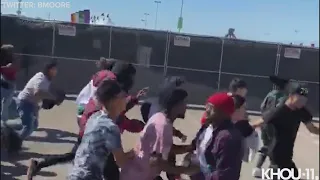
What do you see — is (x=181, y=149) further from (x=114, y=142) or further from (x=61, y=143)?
(x=61, y=143)

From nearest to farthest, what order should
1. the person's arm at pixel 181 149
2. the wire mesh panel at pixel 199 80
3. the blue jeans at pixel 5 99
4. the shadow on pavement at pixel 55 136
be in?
the person's arm at pixel 181 149 → the blue jeans at pixel 5 99 → the shadow on pavement at pixel 55 136 → the wire mesh panel at pixel 199 80

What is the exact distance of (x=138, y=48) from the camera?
49.9ft

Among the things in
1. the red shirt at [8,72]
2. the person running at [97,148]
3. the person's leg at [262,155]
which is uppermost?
the red shirt at [8,72]

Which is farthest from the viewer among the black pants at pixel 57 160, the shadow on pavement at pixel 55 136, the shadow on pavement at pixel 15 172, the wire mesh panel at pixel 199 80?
the wire mesh panel at pixel 199 80

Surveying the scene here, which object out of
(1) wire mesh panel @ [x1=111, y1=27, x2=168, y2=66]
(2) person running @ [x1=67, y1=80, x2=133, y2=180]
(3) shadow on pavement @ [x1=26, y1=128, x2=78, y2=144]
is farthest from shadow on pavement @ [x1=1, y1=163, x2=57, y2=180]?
(1) wire mesh panel @ [x1=111, y1=27, x2=168, y2=66]

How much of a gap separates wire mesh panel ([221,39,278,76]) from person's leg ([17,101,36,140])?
8.72m

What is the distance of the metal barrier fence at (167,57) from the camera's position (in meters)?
14.7

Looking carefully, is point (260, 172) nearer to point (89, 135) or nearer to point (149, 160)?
point (149, 160)

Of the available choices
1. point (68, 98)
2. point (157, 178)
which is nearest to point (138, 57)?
point (68, 98)

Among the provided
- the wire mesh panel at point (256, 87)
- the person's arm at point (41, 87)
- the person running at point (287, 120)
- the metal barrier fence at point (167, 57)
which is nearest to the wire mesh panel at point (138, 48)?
the metal barrier fence at point (167, 57)

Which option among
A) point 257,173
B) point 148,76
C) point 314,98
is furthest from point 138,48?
point 257,173

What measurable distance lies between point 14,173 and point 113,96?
11.9 ft

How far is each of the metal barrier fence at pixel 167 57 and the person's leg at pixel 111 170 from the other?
10.4 m

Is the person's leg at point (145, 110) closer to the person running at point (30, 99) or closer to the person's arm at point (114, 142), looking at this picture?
the person's arm at point (114, 142)
